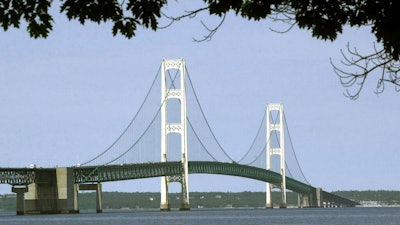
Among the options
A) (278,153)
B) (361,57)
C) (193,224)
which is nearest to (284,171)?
(278,153)

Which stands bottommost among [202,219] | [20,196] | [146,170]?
[202,219]

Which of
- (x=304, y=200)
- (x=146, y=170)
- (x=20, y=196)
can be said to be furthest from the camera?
(x=304, y=200)

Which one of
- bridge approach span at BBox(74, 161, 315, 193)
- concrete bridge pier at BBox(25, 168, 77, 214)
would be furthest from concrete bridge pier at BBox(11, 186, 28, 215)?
bridge approach span at BBox(74, 161, 315, 193)

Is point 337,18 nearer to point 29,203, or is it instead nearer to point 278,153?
point 29,203

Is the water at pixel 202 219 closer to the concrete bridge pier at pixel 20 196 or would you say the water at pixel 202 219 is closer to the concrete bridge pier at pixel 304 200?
the concrete bridge pier at pixel 20 196

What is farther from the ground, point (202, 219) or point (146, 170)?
point (146, 170)

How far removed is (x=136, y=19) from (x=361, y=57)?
81.1 inches

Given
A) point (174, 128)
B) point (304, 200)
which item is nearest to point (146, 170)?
point (174, 128)

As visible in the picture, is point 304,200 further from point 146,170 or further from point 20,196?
point 20,196

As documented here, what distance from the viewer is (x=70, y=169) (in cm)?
11862

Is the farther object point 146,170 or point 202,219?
point 146,170

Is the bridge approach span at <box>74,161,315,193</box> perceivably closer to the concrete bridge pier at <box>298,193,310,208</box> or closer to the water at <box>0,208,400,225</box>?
the water at <box>0,208,400,225</box>

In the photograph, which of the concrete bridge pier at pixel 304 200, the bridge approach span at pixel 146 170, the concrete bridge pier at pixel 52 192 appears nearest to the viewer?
the concrete bridge pier at pixel 52 192

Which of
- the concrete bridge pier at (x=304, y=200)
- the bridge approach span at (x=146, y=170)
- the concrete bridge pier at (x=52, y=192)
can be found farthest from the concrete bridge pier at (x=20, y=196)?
the concrete bridge pier at (x=304, y=200)
